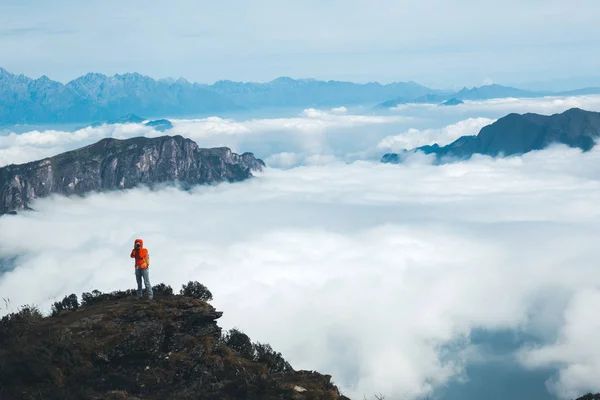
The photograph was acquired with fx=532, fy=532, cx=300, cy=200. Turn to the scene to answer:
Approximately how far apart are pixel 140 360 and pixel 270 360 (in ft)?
22.7

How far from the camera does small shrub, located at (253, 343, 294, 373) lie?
28862mm

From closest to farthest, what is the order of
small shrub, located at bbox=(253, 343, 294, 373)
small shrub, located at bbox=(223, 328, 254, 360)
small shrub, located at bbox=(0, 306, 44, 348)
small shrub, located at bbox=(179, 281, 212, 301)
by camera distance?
small shrub, located at bbox=(253, 343, 294, 373) → small shrub, located at bbox=(0, 306, 44, 348) → small shrub, located at bbox=(223, 328, 254, 360) → small shrub, located at bbox=(179, 281, 212, 301)

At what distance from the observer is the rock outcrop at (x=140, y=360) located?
78.6 ft

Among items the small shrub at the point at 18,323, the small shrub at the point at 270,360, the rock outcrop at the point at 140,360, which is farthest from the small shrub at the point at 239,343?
the small shrub at the point at 18,323

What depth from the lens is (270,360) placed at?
29.4 meters

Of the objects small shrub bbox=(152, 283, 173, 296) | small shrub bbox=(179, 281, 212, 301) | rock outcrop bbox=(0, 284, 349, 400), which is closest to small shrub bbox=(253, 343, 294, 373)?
rock outcrop bbox=(0, 284, 349, 400)

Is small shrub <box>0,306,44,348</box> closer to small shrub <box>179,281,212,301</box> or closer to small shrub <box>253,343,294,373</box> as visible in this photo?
small shrub <box>179,281,212,301</box>

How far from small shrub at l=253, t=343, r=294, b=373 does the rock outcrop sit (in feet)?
0.19

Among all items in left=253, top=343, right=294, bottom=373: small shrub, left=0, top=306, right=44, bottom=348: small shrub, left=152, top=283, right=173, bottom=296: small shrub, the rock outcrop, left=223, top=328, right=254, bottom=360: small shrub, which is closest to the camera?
the rock outcrop

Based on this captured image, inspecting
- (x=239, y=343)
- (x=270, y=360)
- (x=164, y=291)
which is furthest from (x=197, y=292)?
(x=270, y=360)

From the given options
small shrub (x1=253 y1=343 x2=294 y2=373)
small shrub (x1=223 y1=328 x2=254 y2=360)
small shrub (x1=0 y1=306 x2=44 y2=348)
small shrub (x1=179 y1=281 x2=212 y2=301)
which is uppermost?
small shrub (x1=0 y1=306 x2=44 y2=348)

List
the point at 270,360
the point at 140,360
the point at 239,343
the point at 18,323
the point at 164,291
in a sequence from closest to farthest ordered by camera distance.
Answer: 1. the point at 140,360
2. the point at 270,360
3. the point at 18,323
4. the point at 239,343
5. the point at 164,291

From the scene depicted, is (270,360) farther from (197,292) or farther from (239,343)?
(197,292)

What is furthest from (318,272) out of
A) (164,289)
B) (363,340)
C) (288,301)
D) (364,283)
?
(164,289)
